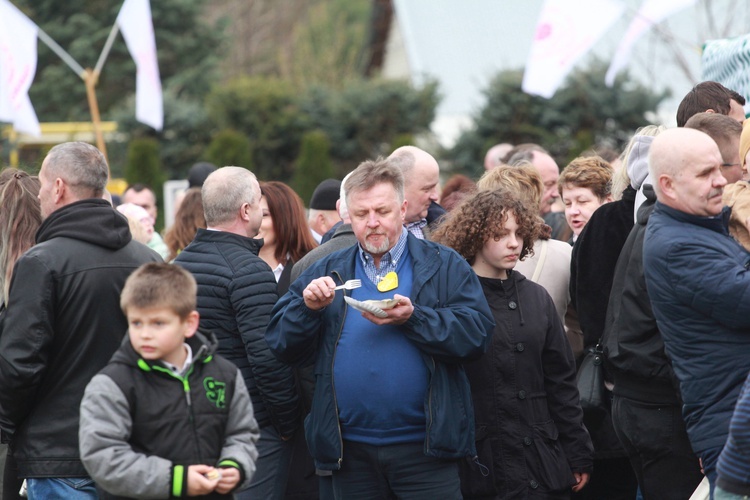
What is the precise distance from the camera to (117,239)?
4586mm

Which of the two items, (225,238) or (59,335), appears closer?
(59,335)

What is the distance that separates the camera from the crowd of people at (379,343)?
3838 millimetres

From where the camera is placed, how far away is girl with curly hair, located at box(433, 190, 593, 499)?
488 centimetres

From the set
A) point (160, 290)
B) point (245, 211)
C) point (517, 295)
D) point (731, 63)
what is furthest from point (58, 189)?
point (731, 63)

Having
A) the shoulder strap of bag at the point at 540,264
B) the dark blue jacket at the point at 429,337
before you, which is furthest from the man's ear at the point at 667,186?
the shoulder strap of bag at the point at 540,264

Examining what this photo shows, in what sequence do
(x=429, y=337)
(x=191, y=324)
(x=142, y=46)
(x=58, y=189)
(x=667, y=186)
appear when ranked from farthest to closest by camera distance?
1. (x=142, y=46)
2. (x=58, y=189)
3. (x=429, y=337)
4. (x=667, y=186)
5. (x=191, y=324)

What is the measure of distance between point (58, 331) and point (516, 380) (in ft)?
7.03

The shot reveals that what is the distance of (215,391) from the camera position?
3.91 m

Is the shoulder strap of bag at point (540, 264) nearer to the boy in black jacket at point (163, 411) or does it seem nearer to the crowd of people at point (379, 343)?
the crowd of people at point (379, 343)

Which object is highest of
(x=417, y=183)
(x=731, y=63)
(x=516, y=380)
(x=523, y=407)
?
(x=731, y=63)

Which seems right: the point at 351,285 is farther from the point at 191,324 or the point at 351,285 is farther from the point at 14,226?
the point at 14,226

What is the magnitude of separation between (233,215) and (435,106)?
1999 cm

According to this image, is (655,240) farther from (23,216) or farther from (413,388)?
(23,216)

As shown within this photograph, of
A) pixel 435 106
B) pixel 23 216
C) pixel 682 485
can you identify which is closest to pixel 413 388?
pixel 682 485
